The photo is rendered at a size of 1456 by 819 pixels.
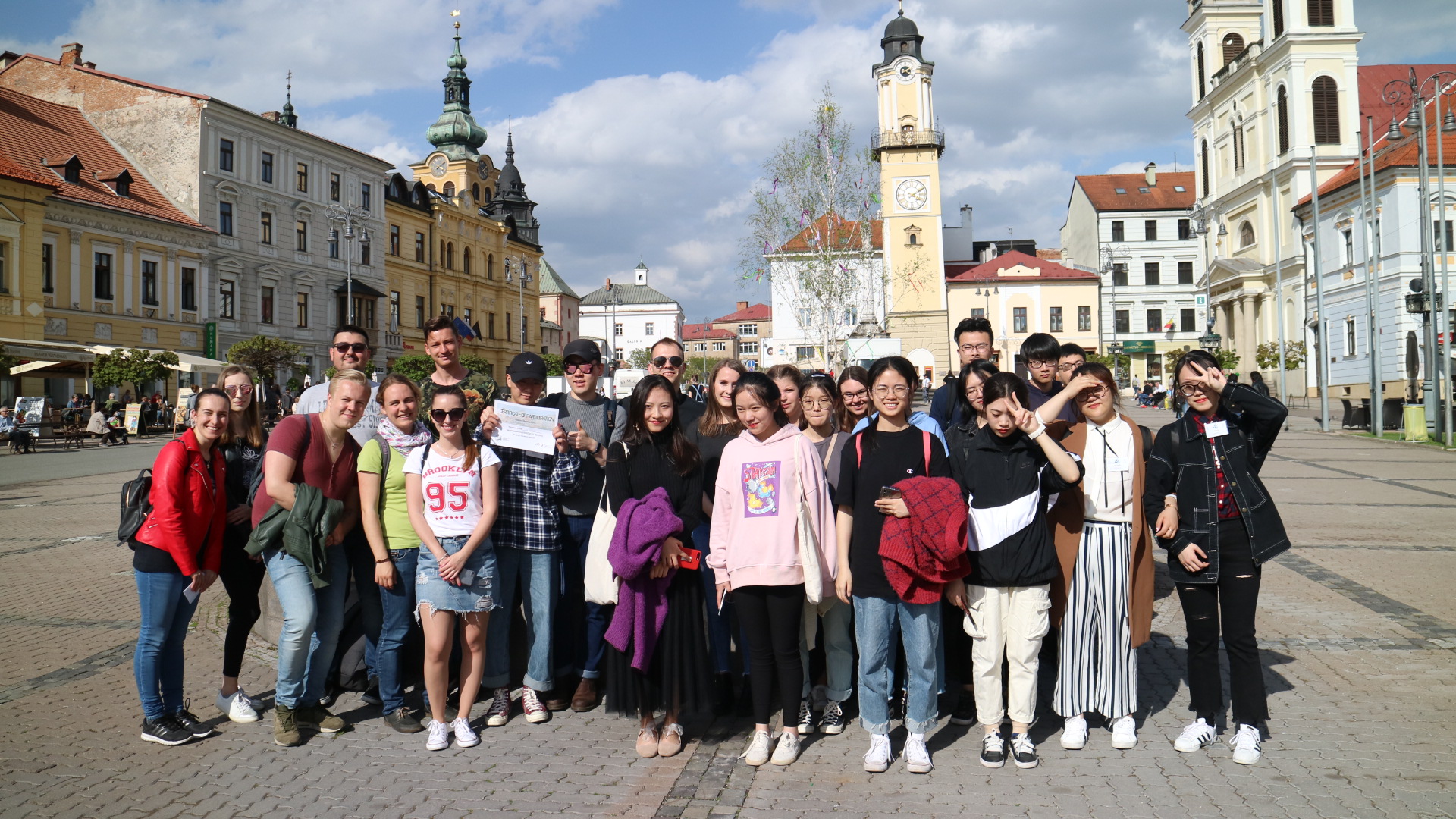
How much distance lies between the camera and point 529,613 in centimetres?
538

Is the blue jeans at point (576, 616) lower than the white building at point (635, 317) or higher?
lower

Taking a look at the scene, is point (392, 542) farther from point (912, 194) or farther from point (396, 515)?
point (912, 194)

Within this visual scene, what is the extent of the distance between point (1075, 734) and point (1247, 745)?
76 cm

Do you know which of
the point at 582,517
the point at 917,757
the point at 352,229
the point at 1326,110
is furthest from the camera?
the point at 352,229

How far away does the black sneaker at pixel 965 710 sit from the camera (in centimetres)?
514

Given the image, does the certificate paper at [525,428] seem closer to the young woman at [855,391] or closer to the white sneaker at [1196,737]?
the young woman at [855,391]

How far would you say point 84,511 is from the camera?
14258 mm

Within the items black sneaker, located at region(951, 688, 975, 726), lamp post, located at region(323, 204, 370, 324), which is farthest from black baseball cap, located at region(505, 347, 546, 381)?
lamp post, located at region(323, 204, 370, 324)

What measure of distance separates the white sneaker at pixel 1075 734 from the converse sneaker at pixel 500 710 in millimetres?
2932

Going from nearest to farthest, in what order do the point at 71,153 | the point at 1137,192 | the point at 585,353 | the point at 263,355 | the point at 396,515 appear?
the point at 396,515
the point at 585,353
the point at 263,355
the point at 71,153
the point at 1137,192

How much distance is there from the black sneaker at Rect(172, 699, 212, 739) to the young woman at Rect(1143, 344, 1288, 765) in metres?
4.95

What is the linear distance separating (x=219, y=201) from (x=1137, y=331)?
62.1 meters

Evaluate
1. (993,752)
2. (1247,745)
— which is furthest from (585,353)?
(1247,745)

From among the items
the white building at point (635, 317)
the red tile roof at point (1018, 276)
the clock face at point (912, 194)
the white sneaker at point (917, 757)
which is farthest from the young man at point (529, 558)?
the white building at point (635, 317)
